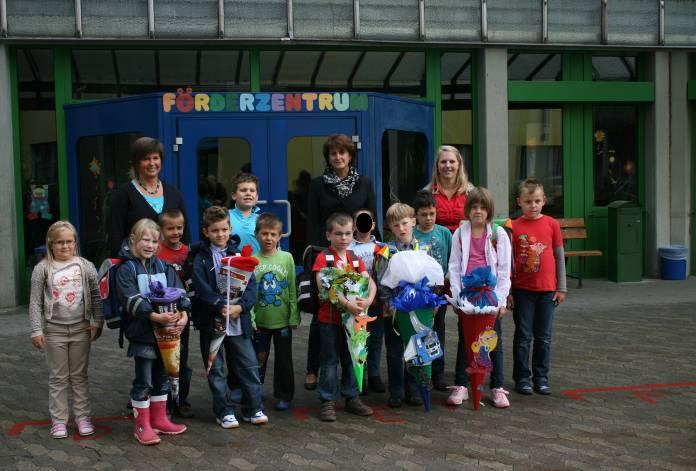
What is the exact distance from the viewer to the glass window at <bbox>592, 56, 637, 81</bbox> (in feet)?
39.4

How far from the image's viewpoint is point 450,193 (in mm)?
6520

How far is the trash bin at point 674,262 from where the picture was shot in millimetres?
11867

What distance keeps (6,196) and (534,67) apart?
6.66 m

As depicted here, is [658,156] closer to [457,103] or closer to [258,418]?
[457,103]

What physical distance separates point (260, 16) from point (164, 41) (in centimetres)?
112

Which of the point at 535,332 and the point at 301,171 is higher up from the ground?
the point at 301,171

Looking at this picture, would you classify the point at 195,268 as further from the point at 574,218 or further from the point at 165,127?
the point at 574,218

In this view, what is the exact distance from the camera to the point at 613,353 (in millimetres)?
7547

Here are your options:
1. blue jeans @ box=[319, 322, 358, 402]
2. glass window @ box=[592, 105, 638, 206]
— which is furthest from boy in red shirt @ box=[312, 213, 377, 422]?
glass window @ box=[592, 105, 638, 206]

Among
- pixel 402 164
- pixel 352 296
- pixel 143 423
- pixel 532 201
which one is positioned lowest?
pixel 143 423

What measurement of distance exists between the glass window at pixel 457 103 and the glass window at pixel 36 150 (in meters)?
4.71

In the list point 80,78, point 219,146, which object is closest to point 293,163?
point 219,146

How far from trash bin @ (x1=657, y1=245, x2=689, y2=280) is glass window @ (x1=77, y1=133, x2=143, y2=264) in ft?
22.8

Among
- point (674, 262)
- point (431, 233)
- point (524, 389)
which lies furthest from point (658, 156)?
point (431, 233)
